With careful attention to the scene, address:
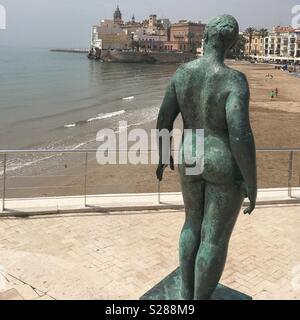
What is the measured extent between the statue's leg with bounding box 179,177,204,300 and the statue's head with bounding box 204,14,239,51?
39.5 inches

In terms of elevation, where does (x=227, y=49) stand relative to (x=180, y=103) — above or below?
above

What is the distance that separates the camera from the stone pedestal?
410 cm

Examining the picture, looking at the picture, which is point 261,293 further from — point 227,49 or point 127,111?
point 127,111

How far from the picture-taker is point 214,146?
3.43 metres

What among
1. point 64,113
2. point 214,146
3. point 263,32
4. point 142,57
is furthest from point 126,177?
point 263,32

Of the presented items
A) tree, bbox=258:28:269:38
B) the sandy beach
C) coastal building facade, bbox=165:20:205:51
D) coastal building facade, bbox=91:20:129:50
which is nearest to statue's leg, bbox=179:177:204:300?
the sandy beach

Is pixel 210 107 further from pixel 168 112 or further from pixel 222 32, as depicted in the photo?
pixel 222 32

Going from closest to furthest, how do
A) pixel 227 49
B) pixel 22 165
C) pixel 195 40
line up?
pixel 227 49 → pixel 22 165 → pixel 195 40

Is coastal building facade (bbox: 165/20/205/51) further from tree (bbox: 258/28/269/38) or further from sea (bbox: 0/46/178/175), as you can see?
sea (bbox: 0/46/178/175)

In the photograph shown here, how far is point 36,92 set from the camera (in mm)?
45094

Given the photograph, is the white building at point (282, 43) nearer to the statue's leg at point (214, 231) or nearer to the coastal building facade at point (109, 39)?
the coastal building facade at point (109, 39)

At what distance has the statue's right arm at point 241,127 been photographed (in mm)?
3219
